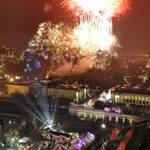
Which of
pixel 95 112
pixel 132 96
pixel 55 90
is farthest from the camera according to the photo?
pixel 55 90

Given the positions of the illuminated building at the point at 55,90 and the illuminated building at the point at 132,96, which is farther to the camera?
the illuminated building at the point at 55,90

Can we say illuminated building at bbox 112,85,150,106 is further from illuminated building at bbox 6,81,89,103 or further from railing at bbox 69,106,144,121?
railing at bbox 69,106,144,121

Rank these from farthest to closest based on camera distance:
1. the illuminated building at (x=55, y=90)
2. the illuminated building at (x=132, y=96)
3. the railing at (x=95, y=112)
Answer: the illuminated building at (x=55, y=90), the illuminated building at (x=132, y=96), the railing at (x=95, y=112)

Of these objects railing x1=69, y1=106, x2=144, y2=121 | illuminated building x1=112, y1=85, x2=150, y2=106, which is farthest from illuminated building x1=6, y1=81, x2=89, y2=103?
railing x1=69, y1=106, x2=144, y2=121

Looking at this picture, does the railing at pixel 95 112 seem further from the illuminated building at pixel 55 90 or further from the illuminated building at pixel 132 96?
the illuminated building at pixel 132 96

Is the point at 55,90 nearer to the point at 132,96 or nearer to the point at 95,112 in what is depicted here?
the point at 132,96

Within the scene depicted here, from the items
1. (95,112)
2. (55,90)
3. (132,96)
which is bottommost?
(95,112)

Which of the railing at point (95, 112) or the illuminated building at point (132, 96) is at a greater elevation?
the illuminated building at point (132, 96)

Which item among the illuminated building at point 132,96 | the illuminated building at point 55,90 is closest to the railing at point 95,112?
the illuminated building at point 55,90

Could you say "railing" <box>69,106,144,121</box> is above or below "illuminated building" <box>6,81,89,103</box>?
below

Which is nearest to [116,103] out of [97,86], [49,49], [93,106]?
[93,106]

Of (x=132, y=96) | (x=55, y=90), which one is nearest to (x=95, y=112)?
(x=132, y=96)
